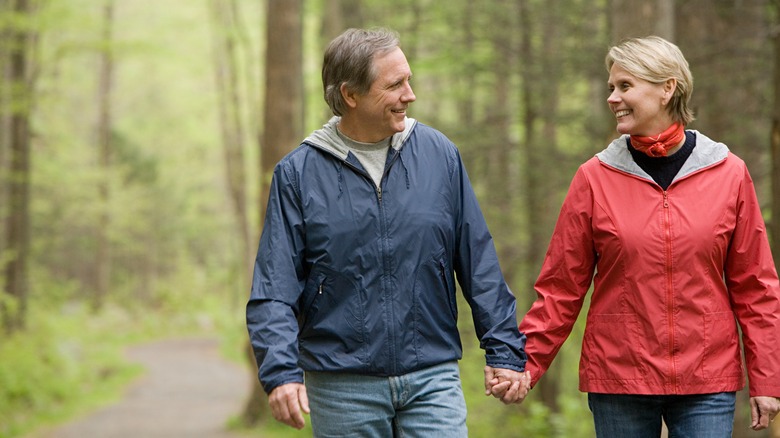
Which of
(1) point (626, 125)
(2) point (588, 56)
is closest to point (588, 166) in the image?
(1) point (626, 125)

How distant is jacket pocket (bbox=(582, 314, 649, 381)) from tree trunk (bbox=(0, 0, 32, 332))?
1701cm

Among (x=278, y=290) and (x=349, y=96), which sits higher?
(x=349, y=96)

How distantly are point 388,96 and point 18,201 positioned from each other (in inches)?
720

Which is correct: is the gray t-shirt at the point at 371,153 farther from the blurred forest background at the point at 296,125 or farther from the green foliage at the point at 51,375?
the green foliage at the point at 51,375

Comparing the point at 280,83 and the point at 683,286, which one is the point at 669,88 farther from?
the point at 280,83

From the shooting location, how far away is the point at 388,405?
3.70 m

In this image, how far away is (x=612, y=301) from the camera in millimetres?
3754

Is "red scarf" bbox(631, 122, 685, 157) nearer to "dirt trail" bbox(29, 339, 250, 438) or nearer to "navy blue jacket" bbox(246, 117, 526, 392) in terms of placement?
"navy blue jacket" bbox(246, 117, 526, 392)

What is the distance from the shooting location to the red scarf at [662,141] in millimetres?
3754

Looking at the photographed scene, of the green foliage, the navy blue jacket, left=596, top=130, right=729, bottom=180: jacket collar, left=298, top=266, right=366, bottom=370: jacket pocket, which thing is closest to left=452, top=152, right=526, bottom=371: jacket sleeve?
the navy blue jacket

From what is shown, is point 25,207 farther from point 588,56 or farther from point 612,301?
point 612,301

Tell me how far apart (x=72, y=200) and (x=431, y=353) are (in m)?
36.5

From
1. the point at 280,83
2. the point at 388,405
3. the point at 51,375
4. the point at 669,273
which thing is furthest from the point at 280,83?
the point at 669,273

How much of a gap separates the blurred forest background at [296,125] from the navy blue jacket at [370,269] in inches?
98.9
